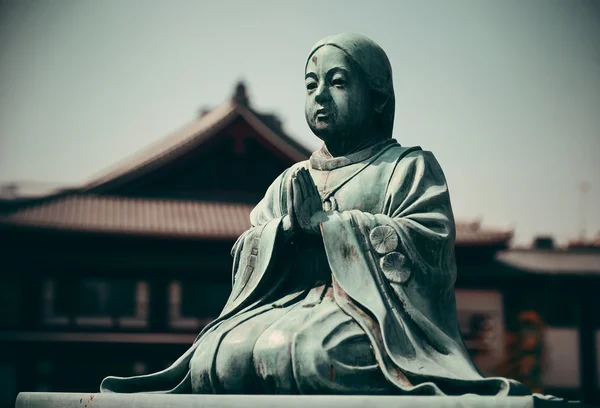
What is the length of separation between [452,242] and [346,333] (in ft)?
2.67

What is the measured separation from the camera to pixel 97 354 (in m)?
26.2

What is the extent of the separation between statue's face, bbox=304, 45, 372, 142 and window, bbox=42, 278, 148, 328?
21720mm

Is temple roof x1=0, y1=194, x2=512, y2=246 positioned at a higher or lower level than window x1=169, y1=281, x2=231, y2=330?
higher

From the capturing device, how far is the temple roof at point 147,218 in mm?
26500

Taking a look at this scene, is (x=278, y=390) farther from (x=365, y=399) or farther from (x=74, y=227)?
(x=74, y=227)

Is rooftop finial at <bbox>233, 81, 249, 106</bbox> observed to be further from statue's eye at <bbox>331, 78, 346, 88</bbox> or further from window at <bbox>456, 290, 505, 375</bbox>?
statue's eye at <bbox>331, 78, 346, 88</bbox>

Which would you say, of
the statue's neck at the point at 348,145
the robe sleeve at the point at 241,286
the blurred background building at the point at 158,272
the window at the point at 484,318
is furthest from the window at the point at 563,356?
the robe sleeve at the point at 241,286

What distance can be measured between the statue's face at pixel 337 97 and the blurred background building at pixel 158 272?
67.9 ft

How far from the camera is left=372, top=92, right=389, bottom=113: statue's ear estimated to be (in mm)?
6016

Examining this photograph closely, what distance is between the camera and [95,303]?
88.9 feet

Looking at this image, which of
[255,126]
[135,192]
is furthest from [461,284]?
[135,192]

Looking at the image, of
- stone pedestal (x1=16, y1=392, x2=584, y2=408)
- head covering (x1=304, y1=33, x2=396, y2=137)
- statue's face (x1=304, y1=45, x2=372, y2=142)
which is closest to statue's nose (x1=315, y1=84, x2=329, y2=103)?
statue's face (x1=304, y1=45, x2=372, y2=142)

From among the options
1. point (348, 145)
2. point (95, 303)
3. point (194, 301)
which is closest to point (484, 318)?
point (194, 301)

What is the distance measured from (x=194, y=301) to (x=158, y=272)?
125 cm
